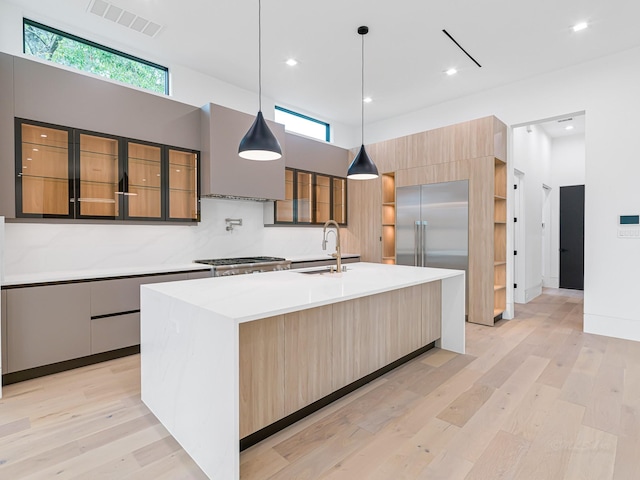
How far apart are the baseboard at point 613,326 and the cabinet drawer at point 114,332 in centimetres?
508

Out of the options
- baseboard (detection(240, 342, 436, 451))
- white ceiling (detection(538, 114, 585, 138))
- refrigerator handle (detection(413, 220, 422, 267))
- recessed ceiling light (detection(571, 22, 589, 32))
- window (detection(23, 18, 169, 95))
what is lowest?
baseboard (detection(240, 342, 436, 451))

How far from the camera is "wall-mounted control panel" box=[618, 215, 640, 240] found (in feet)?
12.3

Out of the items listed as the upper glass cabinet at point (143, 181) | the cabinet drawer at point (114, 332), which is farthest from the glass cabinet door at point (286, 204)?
the cabinet drawer at point (114, 332)

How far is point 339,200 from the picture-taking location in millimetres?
5941

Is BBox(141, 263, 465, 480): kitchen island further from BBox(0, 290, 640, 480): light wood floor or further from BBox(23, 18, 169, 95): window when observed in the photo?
BBox(23, 18, 169, 95): window

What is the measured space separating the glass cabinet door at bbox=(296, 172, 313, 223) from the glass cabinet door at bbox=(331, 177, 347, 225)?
1.82 feet

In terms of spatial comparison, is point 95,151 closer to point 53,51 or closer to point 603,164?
point 53,51

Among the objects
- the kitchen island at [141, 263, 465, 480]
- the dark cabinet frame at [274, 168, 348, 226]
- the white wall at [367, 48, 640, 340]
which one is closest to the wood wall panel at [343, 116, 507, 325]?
the white wall at [367, 48, 640, 340]

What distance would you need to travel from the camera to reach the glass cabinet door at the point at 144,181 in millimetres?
3581

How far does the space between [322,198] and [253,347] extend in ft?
13.2

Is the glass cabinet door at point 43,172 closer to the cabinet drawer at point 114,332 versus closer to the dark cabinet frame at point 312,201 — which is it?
the cabinet drawer at point 114,332

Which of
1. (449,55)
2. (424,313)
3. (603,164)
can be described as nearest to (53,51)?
(449,55)

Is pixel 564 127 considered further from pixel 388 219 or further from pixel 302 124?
pixel 302 124

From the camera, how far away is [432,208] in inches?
192
